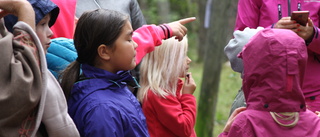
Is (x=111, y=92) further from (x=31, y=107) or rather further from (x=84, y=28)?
(x=31, y=107)

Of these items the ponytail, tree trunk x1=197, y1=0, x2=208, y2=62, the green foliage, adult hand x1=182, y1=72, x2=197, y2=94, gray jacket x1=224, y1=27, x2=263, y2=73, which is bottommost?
tree trunk x1=197, y1=0, x2=208, y2=62

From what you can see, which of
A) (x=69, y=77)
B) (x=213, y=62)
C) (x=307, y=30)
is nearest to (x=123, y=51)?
(x=69, y=77)

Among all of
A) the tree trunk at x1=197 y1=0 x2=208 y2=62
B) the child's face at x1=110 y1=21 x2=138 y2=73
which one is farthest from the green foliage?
the tree trunk at x1=197 y1=0 x2=208 y2=62

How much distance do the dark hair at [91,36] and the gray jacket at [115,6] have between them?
0.85 metres

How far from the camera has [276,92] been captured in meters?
2.83

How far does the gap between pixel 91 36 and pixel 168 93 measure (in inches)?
43.4

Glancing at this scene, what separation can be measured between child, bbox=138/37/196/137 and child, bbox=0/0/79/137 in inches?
53.8

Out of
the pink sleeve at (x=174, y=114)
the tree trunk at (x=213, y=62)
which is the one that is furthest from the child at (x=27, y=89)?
the tree trunk at (x=213, y=62)

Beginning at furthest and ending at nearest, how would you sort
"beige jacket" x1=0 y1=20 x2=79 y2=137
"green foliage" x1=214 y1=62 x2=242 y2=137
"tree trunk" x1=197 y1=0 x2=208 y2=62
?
"tree trunk" x1=197 y1=0 x2=208 y2=62 < "green foliage" x1=214 y1=62 x2=242 y2=137 < "beige jacket" x1=0 y1=20 x2=79 y2=137

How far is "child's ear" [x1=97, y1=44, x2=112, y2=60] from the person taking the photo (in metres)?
3.12

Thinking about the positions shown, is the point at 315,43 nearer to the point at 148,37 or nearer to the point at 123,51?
the point at 148,37

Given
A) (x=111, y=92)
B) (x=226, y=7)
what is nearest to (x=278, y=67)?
(x=111, y=92)

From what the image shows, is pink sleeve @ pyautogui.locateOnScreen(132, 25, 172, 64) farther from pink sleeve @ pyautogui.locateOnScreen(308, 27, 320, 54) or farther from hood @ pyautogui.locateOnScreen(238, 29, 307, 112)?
pink sleeve @ pyautogui.locateOnScreen(308, 27, 320, 54)

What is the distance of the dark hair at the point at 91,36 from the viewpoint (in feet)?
10.1
